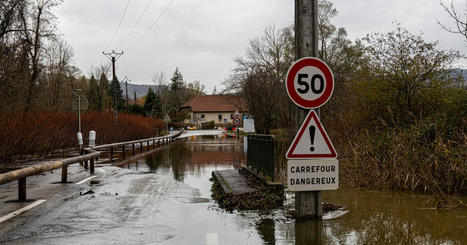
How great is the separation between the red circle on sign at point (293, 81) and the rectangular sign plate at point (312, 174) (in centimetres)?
78

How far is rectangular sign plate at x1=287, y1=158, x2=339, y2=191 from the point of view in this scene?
6371 millimetres

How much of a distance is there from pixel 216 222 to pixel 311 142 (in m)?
2.02

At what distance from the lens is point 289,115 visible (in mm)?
44312

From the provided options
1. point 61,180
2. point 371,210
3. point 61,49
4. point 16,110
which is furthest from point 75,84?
point 371,210

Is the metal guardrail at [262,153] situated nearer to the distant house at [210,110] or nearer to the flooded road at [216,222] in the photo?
the flooded road at [216,222]

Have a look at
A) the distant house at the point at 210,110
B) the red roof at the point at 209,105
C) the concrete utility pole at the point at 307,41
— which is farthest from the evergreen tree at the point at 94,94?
the concrete utility pole at the point at 307,41

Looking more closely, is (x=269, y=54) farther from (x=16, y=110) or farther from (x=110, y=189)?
(x=110, y=189)

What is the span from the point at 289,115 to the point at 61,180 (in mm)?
32942

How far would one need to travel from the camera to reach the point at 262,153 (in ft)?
35.2

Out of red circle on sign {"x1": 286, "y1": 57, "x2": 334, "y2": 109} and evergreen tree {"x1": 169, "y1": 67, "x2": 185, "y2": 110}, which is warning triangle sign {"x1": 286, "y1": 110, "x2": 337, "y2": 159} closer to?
red circle on sign {"x1": 286, "y1": 57, "x2": 334, "y2": 109}

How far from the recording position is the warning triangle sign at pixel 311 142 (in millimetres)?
6402

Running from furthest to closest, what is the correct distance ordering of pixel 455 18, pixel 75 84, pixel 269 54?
pixel 75 84
pixel 269 54
pixel 455 18

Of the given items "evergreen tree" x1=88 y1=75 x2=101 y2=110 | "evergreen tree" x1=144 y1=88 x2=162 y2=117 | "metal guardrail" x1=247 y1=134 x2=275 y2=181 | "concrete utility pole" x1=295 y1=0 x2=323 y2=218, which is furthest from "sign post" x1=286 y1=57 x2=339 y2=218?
"evergreen tree" x1=144 y1=88 x2=162 y2=117

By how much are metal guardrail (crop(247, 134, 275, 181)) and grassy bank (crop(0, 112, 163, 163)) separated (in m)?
11.4
